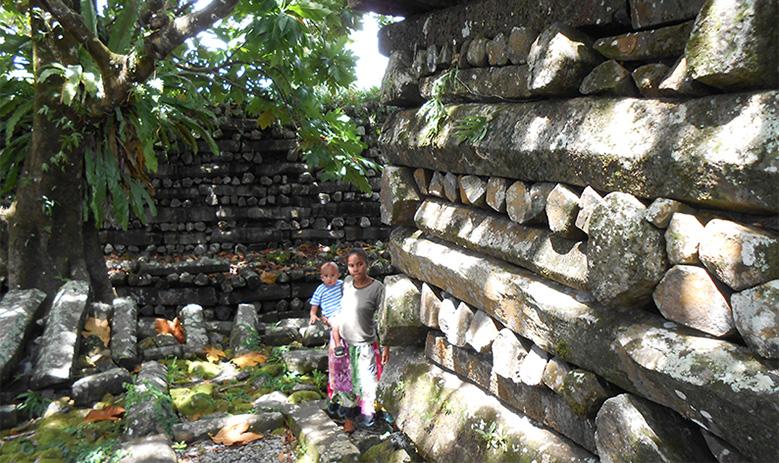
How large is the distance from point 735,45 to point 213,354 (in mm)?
6018

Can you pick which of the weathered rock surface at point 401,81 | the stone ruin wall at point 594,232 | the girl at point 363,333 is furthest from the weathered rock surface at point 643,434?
the girl at point 363,333

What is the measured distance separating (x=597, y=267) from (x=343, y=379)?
322 cm

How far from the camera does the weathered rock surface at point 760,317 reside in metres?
1.30

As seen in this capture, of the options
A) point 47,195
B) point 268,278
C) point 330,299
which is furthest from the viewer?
point 268,278

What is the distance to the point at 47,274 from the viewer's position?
265 inches

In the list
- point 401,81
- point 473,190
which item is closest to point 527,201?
point 473,190

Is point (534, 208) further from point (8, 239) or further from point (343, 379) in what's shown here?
point (8, 239)

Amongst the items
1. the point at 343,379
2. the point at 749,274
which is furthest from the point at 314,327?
the point at 749,274

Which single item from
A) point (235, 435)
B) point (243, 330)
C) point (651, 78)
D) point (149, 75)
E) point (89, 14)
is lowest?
point (243, 330)

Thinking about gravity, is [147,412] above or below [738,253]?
below

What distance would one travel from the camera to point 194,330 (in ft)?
22.2

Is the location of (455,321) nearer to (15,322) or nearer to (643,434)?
(643,434)

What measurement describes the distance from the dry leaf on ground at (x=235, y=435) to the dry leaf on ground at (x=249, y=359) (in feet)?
6.20

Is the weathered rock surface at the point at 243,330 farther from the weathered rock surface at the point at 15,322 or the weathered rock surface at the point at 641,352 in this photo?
the weathered rock surface at the point at 641,352
